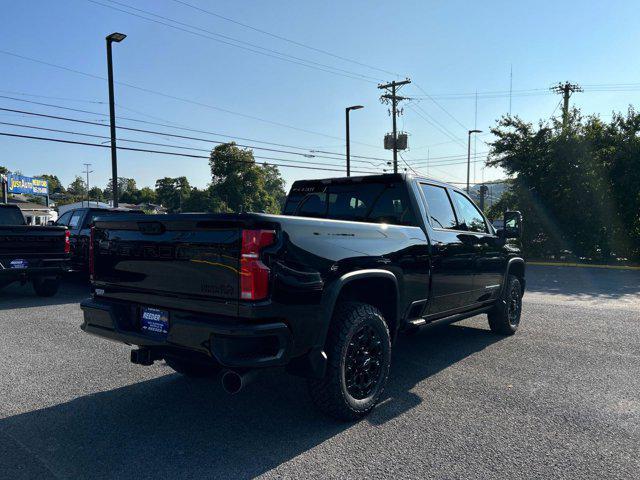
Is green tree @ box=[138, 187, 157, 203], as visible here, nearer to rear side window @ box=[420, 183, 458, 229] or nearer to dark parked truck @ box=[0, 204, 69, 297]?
dark parked truck @ box=[0, 204, 69, 297]

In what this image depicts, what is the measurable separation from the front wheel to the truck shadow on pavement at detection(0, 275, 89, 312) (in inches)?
274

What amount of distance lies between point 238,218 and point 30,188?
47.2 m

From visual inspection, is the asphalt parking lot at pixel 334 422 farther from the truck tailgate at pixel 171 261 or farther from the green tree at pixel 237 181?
the green tree at pixel 237 181

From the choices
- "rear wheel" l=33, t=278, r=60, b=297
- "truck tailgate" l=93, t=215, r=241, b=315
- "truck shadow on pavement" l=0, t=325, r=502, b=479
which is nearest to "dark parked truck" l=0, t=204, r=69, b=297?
"rear wheel" l=33, t=278, r=60, b=297

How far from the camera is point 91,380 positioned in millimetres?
4398

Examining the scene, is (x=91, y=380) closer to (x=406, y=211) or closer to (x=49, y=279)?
(x=406, y=211)

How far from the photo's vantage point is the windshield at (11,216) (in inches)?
383

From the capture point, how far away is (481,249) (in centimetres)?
548

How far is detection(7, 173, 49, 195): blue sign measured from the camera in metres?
40.8

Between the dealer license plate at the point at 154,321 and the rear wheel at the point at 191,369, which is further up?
the dealer license plate at the point at 154,321

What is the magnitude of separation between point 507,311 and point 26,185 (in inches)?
1816

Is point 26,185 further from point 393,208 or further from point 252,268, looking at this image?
point 252,268

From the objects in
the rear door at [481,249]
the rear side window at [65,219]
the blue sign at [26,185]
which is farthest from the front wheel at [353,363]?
the blue sign at [26,185]

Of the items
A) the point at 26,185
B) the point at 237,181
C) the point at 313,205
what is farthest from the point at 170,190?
the point at 313,205
